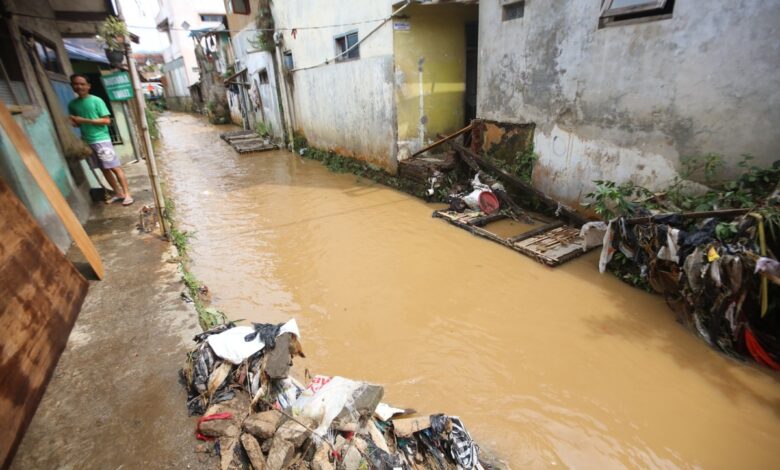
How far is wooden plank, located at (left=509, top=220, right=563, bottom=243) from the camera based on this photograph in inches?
220

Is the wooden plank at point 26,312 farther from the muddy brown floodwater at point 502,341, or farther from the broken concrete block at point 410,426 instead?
the broken concrete block at point 410,426

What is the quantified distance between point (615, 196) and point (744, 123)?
54.3 inches

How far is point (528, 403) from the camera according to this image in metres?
3.11

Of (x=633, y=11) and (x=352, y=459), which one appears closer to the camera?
(x=352, y=459)

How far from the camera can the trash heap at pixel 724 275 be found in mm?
3234

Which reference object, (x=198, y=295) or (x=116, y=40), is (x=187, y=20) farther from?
(x=198, y=295)

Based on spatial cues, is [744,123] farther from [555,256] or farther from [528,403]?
[528,403]

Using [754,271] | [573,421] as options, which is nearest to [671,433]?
[573,421]

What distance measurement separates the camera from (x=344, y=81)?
A: 9930mm

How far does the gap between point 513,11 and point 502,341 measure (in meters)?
5.31

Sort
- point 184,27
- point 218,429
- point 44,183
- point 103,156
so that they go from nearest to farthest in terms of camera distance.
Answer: point 218,429
point 44,183
point 103,156
point 184,27

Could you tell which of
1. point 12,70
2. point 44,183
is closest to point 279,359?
point 44,183

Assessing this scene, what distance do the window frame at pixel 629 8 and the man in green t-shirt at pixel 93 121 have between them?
7.23 metres

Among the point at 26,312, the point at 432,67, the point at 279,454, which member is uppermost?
the point at 432,67
